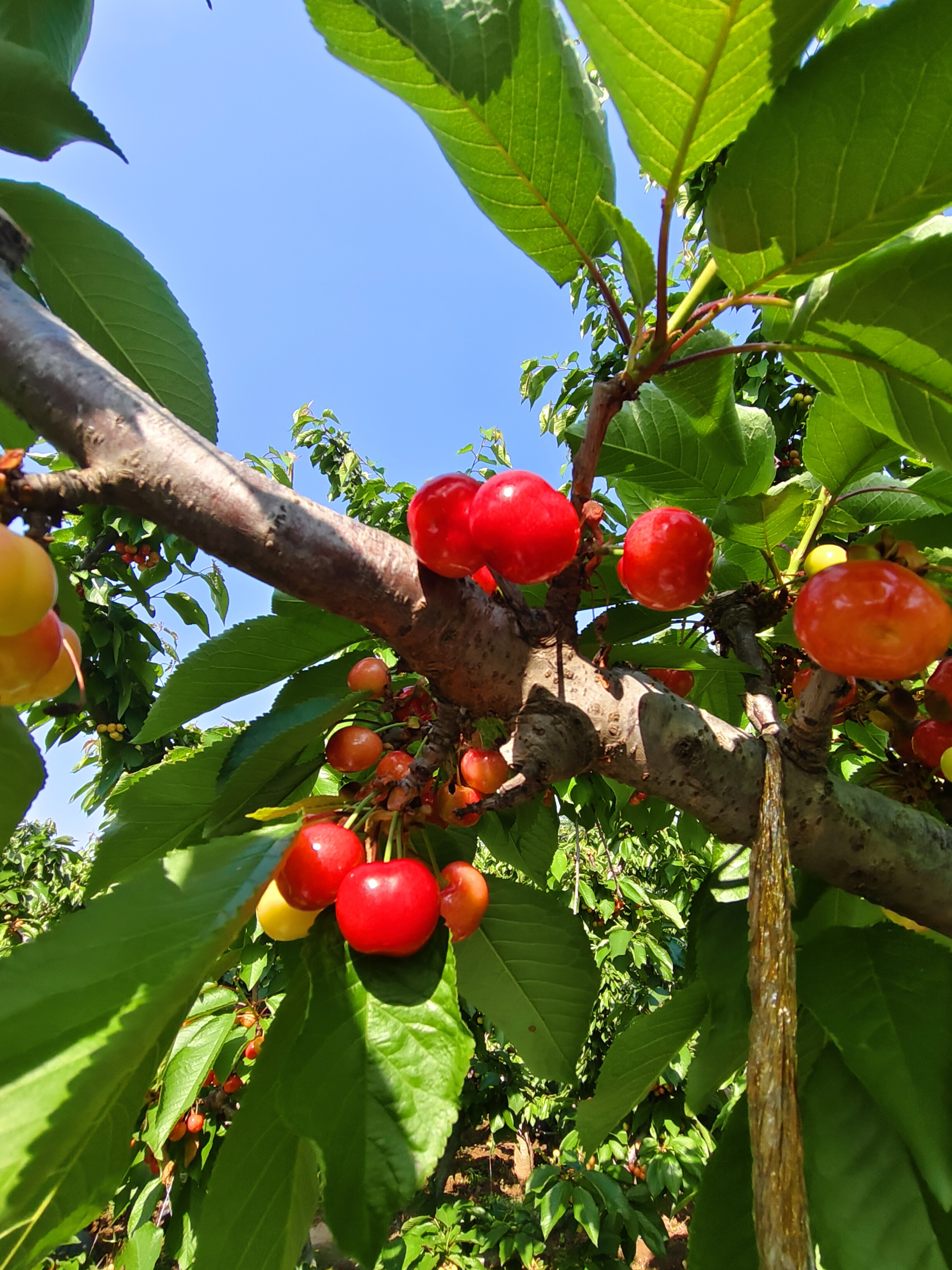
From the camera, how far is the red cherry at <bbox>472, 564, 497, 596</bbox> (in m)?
0.86

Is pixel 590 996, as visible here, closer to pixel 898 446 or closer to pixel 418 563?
pixel 418 563

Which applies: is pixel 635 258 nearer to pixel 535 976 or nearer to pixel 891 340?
pixel 891 340

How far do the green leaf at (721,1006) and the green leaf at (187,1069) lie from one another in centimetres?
148

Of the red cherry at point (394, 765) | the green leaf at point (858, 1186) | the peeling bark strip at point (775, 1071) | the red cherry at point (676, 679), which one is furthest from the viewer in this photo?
the red cherry at point (676, 679)

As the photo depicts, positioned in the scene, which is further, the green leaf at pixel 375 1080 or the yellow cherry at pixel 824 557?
the yellow cherry at pixel 824 557

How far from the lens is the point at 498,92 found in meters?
0.60

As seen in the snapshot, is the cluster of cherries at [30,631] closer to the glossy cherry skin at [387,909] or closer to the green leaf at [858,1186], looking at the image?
the glossy cherry skin at [387,909]

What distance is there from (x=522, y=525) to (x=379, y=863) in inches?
13.1

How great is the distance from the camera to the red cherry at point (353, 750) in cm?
92

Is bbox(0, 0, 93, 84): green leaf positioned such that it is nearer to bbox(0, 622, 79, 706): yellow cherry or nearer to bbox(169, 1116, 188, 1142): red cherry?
bbox(0, 622, 79, 706): yellow cherry

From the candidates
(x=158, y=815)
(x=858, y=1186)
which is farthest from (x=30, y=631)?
(x=858, y=1186)

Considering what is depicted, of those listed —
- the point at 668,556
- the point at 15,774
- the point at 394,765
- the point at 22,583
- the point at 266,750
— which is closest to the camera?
the point at 22,583

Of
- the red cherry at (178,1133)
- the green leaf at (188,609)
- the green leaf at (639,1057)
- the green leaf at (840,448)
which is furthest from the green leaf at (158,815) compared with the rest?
the green leaf at (188,609)

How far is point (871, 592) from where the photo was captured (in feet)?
1.94
